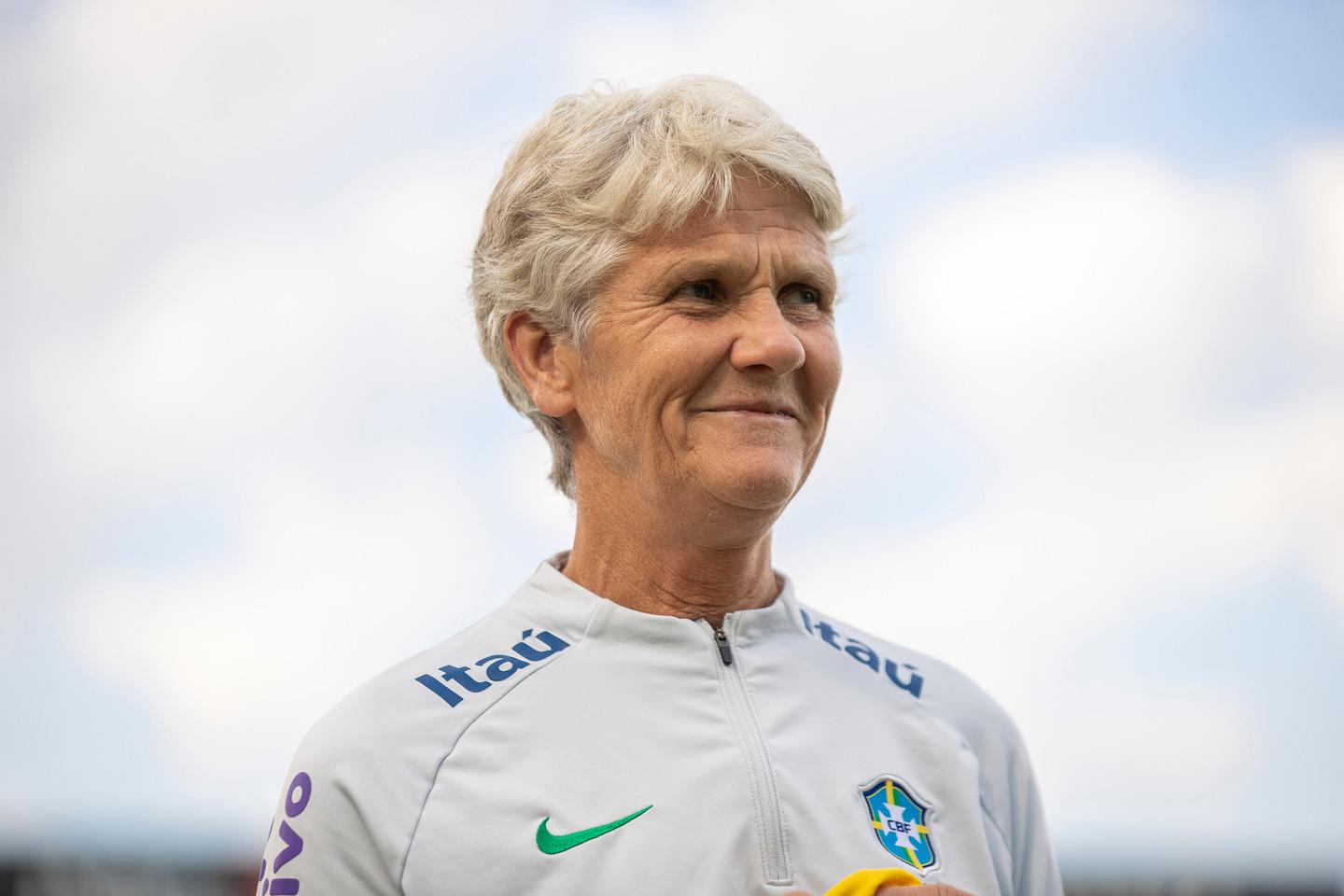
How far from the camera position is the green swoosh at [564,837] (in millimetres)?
2262

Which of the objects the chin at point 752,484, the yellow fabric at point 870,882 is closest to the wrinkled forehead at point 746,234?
the chin at point 752,484

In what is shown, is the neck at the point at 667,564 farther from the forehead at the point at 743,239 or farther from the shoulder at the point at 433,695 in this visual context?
the forehead at the point at 743,239

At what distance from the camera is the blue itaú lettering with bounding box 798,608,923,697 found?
9.13 ft

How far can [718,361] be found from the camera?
242cm

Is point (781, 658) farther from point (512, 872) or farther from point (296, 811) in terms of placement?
point (296, 811)

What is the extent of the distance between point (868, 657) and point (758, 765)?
53 cm

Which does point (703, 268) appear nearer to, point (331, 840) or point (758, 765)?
point (758, 765)

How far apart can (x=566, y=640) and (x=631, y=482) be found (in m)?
0.32

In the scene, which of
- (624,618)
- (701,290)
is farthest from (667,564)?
(701,290)

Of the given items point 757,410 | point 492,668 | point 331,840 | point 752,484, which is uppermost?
point 757,410

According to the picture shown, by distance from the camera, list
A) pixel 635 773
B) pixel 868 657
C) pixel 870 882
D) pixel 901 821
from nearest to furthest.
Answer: pixel 870 882, pixel 635 773, pixel 901 821, pixel 868 657

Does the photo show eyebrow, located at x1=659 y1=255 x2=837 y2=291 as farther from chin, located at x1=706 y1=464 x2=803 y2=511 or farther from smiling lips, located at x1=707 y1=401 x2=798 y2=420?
chin, located at x1=706 y1=464 x2=803 y2=511

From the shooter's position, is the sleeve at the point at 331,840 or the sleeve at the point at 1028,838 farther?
the sleeve at the point at 1028,838

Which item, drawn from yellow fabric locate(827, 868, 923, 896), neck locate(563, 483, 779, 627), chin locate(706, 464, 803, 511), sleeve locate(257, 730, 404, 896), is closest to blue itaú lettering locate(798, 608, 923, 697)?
neck locate(563, 483, 779, 627)
